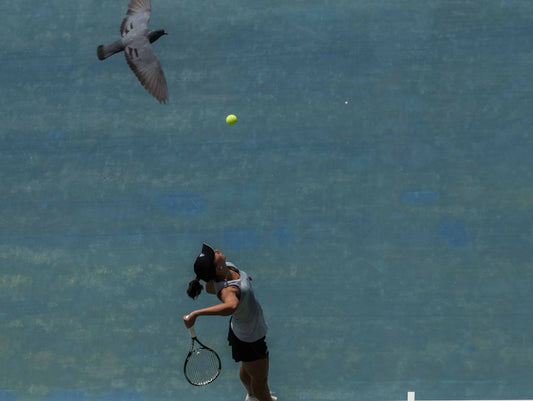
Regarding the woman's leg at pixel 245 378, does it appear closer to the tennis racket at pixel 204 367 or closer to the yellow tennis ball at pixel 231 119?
the tennis racket at pixel 204 367

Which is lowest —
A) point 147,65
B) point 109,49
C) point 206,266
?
point 206,266

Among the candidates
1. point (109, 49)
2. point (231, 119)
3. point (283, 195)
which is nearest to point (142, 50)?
point (109, 49)

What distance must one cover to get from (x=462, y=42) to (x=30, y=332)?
5.19m

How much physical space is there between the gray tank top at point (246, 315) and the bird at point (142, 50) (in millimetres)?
2887

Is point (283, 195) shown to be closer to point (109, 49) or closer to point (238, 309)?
point (238, 309)

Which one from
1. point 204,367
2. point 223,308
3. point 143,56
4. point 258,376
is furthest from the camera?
point 143,56

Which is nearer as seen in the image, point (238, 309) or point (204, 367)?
point (238, 309)

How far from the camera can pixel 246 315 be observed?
207 inches

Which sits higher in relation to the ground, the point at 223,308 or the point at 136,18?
the point at 136,18

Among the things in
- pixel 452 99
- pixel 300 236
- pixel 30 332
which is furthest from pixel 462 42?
pixel 30 332

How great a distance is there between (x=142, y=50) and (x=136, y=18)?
1.24 feet


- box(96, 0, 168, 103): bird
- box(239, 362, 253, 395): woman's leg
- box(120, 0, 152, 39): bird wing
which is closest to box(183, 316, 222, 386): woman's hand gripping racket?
box(239, 362, 253, 395): woman's leg

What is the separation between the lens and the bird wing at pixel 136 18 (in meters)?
7.47

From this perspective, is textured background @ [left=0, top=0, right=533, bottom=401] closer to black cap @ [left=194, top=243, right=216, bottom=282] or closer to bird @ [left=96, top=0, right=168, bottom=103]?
bird @ [left=96, top=0, right=168, bottom=103]
